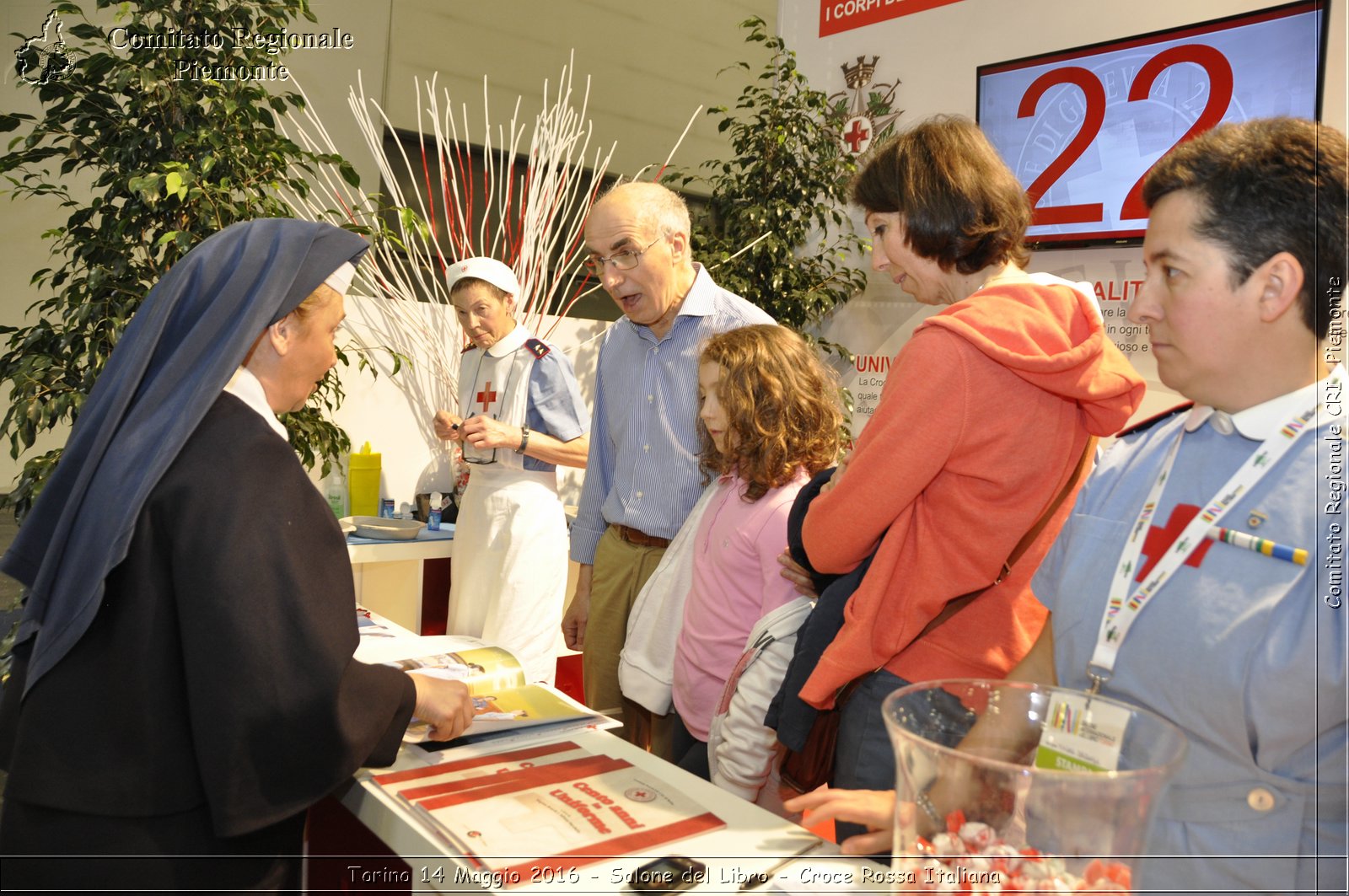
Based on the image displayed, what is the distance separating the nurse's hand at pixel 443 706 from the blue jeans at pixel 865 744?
579 mm

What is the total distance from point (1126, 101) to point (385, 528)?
11.1 ft

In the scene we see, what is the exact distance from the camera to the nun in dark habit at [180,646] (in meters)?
1.16

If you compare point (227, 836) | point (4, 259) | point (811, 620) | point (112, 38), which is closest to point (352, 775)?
point (227, 836)

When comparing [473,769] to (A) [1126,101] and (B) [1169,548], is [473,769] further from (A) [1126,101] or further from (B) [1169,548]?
(A) [1126,101]

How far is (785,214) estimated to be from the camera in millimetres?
4688

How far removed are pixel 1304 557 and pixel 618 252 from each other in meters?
1.88

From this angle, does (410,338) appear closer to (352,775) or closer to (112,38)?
(112,38)

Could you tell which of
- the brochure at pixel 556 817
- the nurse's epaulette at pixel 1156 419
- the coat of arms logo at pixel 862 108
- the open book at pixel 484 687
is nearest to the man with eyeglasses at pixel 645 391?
the open book at pixel 484 687

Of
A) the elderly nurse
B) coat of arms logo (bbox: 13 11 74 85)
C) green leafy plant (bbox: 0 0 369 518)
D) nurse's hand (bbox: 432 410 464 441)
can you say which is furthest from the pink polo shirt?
coat of arms logo (bbox: 13 11 74 85)

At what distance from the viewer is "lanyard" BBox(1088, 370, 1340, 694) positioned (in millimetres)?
958

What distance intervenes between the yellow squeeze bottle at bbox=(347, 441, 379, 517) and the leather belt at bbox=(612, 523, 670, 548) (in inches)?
72.0

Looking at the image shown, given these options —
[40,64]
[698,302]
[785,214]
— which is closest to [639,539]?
[698,302]

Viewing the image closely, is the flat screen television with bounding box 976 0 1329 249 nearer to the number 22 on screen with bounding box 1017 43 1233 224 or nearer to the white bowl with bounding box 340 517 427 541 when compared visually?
the number 22 on screen with bounding box 1017 43 1233 224

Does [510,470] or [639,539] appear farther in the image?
[510,470]
